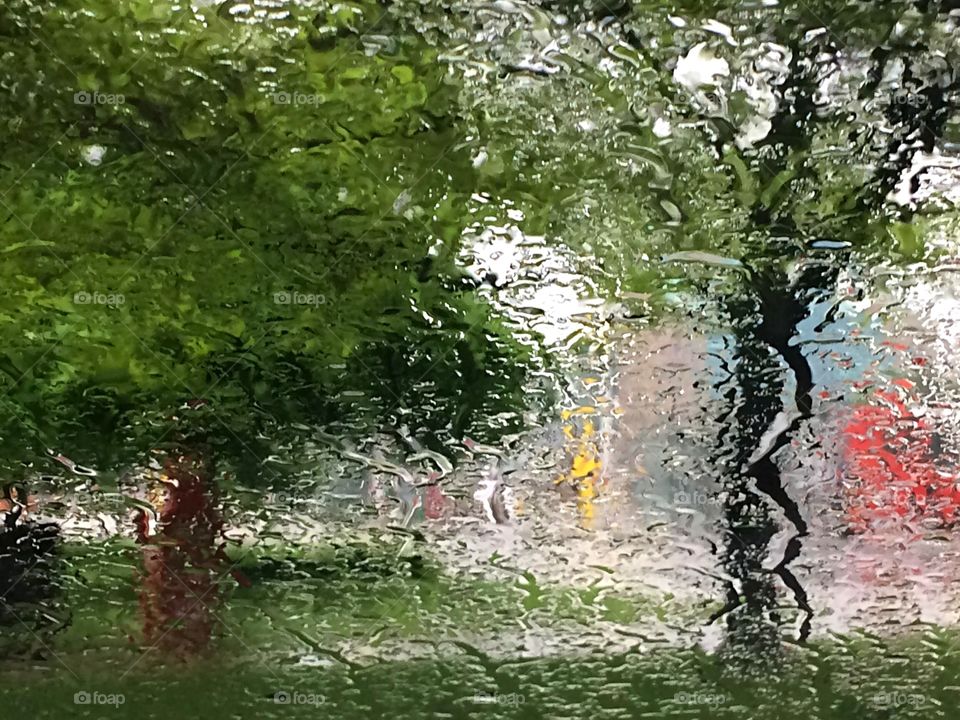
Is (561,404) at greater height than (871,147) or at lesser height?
lesser

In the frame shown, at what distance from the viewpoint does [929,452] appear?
0.96m

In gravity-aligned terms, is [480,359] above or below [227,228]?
below

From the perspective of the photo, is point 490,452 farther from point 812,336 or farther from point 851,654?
point 851,654

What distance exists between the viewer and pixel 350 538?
3.05 ft

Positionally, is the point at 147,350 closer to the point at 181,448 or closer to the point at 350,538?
the point at 181,448

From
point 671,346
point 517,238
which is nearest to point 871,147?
point 671,346

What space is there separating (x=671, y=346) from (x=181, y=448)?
27.4 inches

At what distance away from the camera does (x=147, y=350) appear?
923 millimetres

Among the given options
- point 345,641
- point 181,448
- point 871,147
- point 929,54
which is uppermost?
point 929,54

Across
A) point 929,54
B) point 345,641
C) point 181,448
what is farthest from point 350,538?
point 929,54

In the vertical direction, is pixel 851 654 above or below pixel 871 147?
below

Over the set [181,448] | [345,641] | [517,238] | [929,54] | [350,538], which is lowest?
[345,641]

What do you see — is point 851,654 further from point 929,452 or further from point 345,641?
point 345,641

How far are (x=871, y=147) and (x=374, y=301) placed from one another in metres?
0.74
